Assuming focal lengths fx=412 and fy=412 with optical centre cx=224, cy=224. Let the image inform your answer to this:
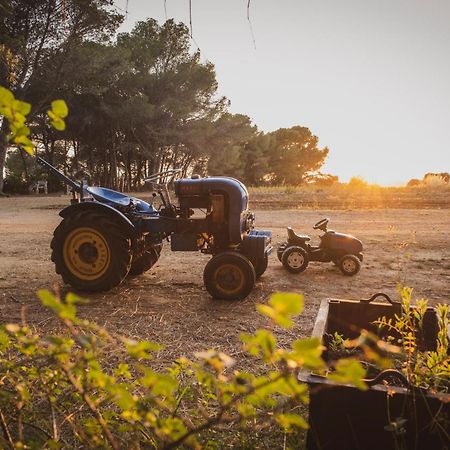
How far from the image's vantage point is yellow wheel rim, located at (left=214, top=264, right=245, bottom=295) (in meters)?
4.36

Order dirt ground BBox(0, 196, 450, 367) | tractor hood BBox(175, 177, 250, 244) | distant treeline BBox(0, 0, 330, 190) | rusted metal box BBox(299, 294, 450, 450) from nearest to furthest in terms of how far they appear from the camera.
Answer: rusted metal box BBox(299, 294, 450, 450) → dirt ground BBox(0, 196, 450, 367) → tractor hood BBox(175, 177, 250, 244) → distant treeline BBox(0, 0, 330, 190)

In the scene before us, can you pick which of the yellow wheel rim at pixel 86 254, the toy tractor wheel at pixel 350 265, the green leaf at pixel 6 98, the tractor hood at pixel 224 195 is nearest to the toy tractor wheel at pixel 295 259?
the toy tractor wheel at pixel 350 265

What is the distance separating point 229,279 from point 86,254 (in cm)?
166

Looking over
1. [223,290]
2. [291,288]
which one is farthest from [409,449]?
[291,288]

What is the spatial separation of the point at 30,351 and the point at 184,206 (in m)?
3.73

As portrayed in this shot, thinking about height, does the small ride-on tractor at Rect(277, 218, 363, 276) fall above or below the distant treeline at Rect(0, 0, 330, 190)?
below

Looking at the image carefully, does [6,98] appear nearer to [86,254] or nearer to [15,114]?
[15,114]

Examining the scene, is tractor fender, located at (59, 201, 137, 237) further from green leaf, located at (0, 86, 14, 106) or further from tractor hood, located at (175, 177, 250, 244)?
green leaf, located at (0, 86, 14, 106)

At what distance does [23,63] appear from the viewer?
21.8 metres

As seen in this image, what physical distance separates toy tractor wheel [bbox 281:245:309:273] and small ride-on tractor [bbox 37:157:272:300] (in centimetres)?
95

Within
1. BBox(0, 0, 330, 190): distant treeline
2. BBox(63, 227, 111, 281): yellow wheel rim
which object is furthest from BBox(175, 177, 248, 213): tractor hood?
→ BBox(0, 0, 330, 190): distant treeline

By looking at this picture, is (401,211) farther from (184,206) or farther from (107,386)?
(107,386)

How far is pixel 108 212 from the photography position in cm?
466

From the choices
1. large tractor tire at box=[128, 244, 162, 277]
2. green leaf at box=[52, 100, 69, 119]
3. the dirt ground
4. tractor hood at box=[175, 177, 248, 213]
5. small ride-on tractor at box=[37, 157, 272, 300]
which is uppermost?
green leaf at box=[52, 100, 69, 119]
